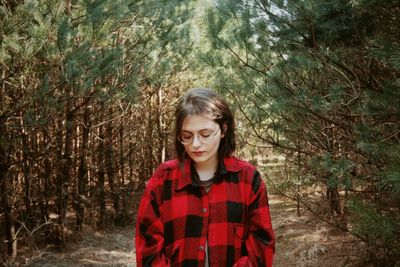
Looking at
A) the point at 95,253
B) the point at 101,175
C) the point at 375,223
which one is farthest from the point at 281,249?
the point at 375,223

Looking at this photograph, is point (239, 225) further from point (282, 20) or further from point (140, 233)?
point (282, 20)

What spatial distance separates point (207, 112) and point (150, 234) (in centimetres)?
53

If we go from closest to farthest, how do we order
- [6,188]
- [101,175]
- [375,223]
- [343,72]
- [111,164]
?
1. [375,223]
2. [343,72]
3. [6,188]
4. [101,175]
5. [111,164]

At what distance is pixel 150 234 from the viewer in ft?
5.12

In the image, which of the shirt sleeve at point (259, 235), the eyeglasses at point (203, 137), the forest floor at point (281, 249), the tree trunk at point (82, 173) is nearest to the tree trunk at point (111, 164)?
the forest floor at point (281, 249)

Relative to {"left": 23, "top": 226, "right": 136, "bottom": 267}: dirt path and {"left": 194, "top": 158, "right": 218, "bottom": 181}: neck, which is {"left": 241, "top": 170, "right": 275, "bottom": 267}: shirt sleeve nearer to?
{"left": 194, "top": 158, "right": 218, "bottom": 181}: neck

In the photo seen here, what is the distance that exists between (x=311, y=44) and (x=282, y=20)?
0.37m

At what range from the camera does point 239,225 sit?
5.17ft

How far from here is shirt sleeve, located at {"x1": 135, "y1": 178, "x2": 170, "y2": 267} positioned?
154cm

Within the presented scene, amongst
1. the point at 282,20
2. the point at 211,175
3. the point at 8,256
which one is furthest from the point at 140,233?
the point at 8,256

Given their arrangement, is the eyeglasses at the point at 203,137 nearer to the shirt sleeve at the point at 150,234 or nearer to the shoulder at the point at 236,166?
the shoulder at the point at 236,166

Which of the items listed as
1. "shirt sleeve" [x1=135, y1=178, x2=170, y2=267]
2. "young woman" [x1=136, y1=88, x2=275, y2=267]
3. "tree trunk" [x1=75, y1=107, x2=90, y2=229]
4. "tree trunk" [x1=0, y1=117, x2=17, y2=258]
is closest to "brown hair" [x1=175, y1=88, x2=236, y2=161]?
"young woman" [x1=136, y1=88, x2=275, y2=267]

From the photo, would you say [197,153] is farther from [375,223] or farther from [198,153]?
[375,223]

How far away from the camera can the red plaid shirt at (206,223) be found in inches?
60.6
